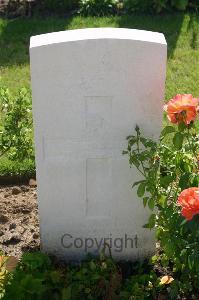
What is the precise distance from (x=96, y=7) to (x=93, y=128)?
4404 mm

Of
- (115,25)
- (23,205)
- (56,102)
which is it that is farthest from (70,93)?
(115,25)

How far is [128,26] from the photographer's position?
6.91 m

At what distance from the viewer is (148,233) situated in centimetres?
355

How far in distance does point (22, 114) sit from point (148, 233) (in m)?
1.12

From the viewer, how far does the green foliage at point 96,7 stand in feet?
24.0

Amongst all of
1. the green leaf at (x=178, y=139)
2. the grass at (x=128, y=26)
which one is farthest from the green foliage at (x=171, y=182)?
the grass at (x=128, y=26)

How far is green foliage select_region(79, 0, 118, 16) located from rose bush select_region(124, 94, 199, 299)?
4.28 metres

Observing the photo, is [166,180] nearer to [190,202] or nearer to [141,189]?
[141,189]

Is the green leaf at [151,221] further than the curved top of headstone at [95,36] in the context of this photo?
Yes

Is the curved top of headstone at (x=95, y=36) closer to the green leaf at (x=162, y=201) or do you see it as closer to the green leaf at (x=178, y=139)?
the green leaf at (x=178, y=139)

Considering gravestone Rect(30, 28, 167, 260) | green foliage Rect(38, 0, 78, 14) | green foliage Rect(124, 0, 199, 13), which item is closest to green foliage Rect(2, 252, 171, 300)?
gravestone Rect(30, 28, 167, 260)

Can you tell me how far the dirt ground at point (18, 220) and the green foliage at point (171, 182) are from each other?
848mm

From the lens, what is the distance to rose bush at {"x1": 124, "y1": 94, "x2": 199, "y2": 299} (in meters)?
2.97

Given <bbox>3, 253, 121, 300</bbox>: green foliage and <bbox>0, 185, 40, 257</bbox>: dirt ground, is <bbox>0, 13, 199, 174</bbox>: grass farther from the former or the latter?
<bbox>3, 253, 121, 300</bbox>: green foliage
